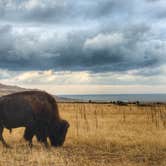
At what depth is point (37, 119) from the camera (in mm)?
15594

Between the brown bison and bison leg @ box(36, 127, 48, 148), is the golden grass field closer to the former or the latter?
bison leg @ box(36, 127, 48, 148)

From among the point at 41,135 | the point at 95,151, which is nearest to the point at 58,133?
the point at 41,135

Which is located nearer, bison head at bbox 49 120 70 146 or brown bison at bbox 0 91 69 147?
brown bison at bbox 0 91 69 147

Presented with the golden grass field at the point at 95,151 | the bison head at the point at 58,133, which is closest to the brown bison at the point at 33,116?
the bison head at the point at 58,133

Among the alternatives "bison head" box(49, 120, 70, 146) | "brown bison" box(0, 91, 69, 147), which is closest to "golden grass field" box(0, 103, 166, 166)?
"bison head" box(49, 120, 70, 146)

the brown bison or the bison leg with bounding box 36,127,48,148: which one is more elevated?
the brown bison

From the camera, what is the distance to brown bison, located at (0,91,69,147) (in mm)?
15367

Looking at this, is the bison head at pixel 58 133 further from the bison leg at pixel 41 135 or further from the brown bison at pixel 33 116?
the bison leg at pixel 41 135

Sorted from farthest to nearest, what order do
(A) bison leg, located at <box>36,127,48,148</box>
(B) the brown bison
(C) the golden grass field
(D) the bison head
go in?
(D) the bison head → (A) bison leg, located at <box>36,127,48,148</box> → (B) the brown bison → (C) the golden grass field

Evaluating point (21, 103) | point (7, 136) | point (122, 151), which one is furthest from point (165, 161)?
point (7, 136)

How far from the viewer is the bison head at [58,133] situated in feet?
51.8

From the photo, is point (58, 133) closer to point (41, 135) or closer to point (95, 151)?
point (41, 135)

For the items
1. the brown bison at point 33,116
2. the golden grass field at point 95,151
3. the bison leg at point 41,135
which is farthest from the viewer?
the bison leg at point 41,135

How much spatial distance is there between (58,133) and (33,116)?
1.29 m
